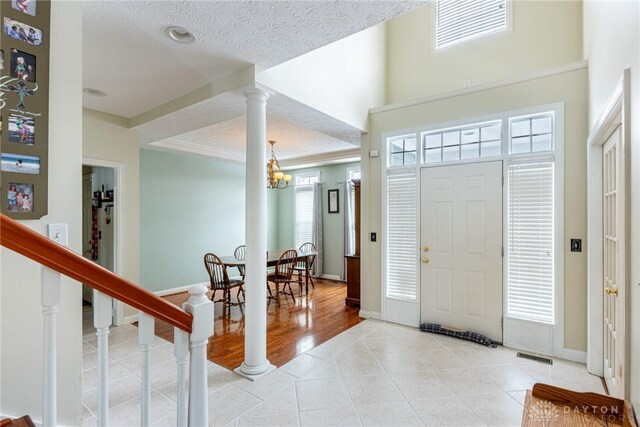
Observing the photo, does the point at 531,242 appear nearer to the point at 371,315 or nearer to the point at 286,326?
the point at 371,315

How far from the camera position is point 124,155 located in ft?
13.4

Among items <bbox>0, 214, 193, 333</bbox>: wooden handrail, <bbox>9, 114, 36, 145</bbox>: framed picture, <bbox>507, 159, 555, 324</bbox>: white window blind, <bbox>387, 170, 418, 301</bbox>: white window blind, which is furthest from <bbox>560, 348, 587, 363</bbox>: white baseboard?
<bbox>9, 114, 36, 145</bbox>: framed picture

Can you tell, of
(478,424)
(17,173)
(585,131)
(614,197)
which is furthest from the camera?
(585,131)

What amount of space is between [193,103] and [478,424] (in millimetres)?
3549

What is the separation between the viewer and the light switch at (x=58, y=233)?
1474mm

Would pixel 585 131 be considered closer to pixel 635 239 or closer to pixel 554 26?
pixel 554 26

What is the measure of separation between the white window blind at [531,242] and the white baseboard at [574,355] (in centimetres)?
28

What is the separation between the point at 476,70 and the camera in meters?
4.03

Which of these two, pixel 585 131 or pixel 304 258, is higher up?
pixel 585 131

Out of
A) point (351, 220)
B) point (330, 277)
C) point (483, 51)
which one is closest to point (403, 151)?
point (483, 51)

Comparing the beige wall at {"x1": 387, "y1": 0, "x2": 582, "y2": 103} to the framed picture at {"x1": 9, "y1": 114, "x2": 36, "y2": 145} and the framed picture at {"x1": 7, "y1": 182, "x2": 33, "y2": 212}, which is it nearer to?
the framed picture at {"x1": 9, "y1": 114, "x2": 36, "y2": 145}

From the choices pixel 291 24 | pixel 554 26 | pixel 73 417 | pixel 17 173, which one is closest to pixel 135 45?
pixel 291 24

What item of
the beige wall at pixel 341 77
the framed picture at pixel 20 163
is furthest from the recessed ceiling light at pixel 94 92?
the framed picture at pixel 20 163

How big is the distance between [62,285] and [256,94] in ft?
6.62
